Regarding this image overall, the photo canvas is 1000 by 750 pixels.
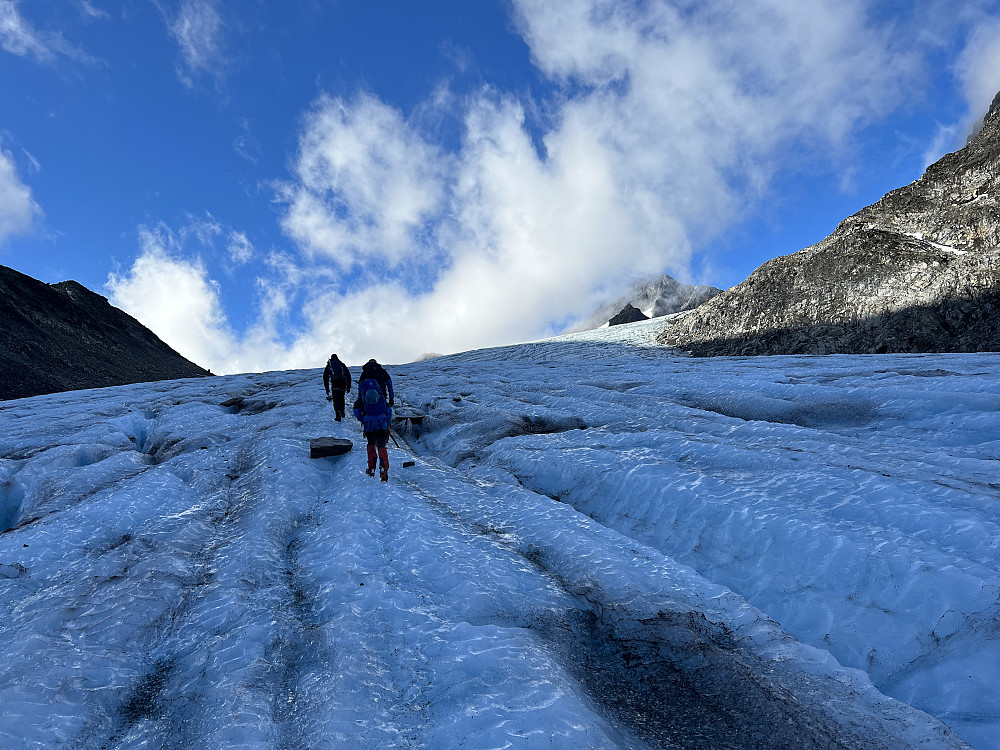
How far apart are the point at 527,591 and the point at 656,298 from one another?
503ft

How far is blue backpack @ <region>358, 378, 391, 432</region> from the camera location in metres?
10.1

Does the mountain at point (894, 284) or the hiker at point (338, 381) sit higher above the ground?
the mountain at point (894, 284)

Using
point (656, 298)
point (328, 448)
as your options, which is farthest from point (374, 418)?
point (656, 298)

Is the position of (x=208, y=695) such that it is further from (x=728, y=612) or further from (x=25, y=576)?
(x=728, y=612)

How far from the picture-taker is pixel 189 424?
612 inches

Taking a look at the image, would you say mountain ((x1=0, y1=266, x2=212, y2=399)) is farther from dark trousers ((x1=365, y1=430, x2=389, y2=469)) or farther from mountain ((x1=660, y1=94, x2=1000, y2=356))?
mountain ((x1=660, y1=94, x2=1000, y2=356))

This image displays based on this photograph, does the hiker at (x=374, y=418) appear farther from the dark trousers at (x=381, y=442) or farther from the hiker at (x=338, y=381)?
the hiker at (x=338, y=381)

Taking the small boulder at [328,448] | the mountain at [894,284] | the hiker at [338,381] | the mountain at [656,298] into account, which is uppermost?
the mountain at [656,298]

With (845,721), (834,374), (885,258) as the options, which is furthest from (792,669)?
(885,258)

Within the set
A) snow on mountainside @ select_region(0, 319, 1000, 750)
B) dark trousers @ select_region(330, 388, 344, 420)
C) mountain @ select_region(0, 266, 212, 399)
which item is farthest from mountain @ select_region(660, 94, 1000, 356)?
mountain @ select_region(0, 266, 212, 399)

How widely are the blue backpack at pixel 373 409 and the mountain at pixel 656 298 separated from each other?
12171 centimetres

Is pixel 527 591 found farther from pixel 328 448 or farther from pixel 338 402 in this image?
pixel 338 402

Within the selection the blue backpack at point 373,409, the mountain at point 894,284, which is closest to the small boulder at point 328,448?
the blue backpack at point 373,409

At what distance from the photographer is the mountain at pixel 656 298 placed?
431 ft
